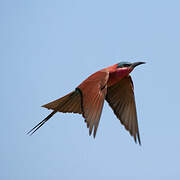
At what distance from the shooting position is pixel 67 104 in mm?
4305

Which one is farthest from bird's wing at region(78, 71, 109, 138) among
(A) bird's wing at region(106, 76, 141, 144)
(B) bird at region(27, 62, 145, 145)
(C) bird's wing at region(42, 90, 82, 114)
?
(A) bird's wing at region(106, 76, 141, 144)

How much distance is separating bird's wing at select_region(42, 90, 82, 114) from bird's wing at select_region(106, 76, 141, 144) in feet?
2.71

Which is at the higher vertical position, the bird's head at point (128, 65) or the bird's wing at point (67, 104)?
the bird's head at point (128, 65)

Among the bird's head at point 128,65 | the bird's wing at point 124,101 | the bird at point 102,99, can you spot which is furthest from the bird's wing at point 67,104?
the bird's wing at point 124,101

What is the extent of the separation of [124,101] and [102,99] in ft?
4.27

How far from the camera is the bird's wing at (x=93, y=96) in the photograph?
3527mm

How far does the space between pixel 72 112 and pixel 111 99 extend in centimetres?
92

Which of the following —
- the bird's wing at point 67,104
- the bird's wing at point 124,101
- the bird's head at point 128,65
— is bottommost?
the bird's wing at point 124,101

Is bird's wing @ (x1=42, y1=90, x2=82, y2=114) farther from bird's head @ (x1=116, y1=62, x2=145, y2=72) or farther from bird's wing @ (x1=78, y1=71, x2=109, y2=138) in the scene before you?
bird's head @ (x1=116, y1=62, x2=145, y2=72)

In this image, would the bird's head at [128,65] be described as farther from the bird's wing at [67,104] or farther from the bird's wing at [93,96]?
the bird's wing at [67,104]

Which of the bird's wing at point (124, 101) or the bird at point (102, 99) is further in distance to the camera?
the bird's wing at point (124, 101)

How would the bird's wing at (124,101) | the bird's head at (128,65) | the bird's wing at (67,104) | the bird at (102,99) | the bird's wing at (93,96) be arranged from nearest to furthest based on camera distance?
the bird's wing at (93,96), the bird at (102,99), the bird's wing at (67,104), the bird's head at (128,65), the bird's wing at (124,101)

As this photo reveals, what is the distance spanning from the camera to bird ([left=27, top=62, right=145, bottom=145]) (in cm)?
370

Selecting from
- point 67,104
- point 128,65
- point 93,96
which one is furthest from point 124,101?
point 93,96
